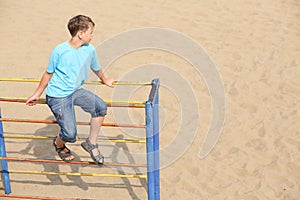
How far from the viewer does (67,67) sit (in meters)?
3.93

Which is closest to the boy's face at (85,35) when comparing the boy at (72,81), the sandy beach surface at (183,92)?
the boy at (72,81)

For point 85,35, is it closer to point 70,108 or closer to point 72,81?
point 72,81

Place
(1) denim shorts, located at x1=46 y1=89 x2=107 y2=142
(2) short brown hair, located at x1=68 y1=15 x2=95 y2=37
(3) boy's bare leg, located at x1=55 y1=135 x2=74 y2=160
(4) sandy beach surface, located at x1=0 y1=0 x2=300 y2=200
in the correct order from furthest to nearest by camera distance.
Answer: (4) sandy beach surface, located at x1=0 y1=0 x2=300 y2=200
(3) boy's bare leg, located at x1=55 y1=135 x2=74 y2=160
(1) denim shorts, located at x1=46 y1=89 x2=107 y2=142
(2) short brown hair, located at x1=68 y1=15 x2=95 y2=37

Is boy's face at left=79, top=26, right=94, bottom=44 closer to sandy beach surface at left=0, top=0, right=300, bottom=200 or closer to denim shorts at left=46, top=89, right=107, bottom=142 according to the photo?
denim shorts at left=46, top=89, right=107, bottom=142

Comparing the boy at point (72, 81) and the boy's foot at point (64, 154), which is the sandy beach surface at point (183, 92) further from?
the boy at point (72, 81)

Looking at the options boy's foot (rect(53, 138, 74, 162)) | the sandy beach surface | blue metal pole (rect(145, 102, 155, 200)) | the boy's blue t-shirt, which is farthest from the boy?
the sandy beach surface

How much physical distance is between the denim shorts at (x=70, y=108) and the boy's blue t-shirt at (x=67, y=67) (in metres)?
0.05

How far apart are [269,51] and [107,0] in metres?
3.86

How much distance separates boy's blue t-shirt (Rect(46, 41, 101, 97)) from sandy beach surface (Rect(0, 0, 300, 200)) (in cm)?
139

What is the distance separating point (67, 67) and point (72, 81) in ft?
0.45

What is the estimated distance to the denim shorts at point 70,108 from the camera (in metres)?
4.03

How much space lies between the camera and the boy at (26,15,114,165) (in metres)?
3.88

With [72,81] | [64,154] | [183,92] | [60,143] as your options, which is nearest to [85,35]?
[72,81]

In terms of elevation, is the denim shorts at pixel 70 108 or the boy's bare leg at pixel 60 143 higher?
the denim shorts at pixel 70 108
